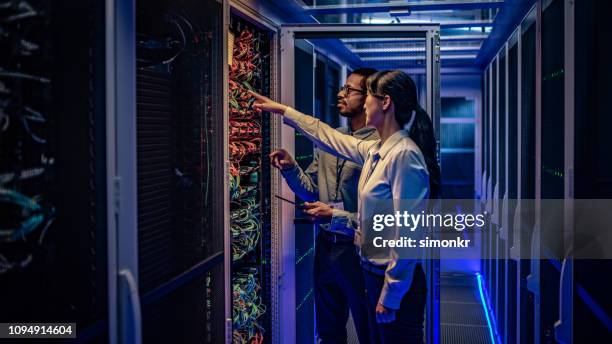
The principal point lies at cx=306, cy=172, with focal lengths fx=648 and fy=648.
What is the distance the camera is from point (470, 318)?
521cm

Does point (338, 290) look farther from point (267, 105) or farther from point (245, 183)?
point (267, 105)

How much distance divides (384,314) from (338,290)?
2.36 ft

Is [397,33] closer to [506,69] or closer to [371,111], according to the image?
[371,111]

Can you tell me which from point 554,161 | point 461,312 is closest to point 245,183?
point 554,161

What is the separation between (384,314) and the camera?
2352 millimetres

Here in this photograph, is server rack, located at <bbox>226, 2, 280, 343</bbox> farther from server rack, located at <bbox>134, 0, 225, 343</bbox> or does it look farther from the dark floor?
the dark floor

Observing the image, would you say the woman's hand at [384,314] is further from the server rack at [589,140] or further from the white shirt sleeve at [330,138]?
the white shirt sleeve at [330,138]

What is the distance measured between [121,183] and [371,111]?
1.30m

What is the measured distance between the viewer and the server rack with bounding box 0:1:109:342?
121cm

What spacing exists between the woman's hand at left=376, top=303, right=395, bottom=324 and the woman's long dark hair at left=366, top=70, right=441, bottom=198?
536 millimetres

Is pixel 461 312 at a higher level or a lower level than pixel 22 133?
lower

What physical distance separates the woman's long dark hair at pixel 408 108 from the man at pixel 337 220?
16.7 inches

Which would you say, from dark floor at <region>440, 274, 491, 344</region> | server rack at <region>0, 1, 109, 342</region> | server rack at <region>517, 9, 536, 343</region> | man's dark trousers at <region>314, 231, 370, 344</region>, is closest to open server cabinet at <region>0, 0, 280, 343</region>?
server rack at <region>0, 1, 109, 342</region>

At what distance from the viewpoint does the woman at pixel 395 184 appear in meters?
2.30
